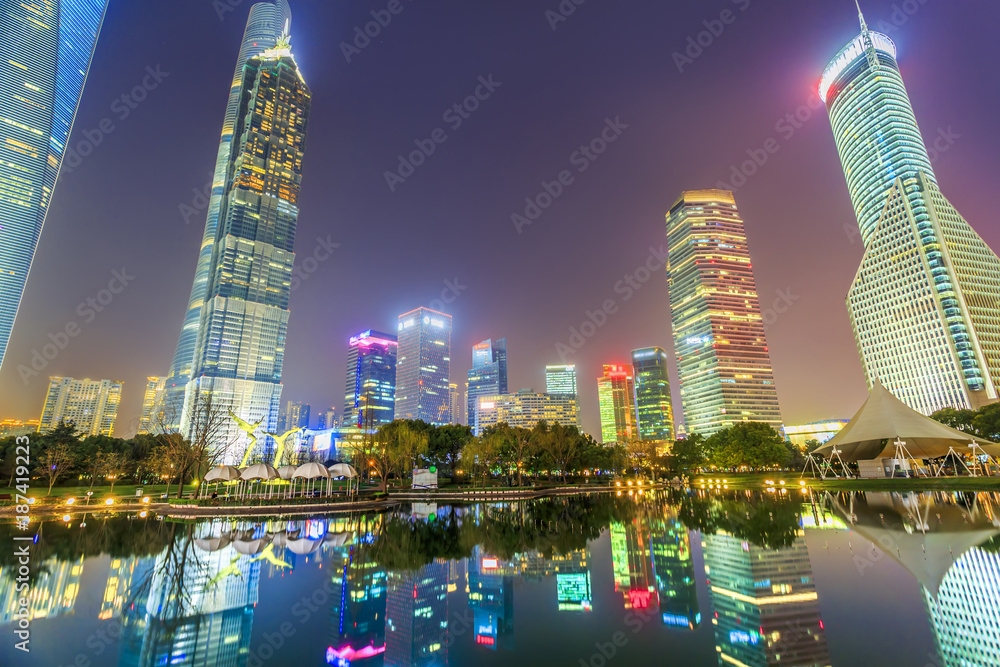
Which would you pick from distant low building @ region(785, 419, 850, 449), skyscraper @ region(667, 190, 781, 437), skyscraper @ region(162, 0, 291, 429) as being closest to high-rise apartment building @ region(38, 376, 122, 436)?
skyscraper @ region(162, 0, 291, 429)

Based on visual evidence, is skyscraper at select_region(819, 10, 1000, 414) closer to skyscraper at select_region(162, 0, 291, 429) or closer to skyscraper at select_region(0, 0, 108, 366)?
skyscraper at select_region(0, 0, 108, 366)

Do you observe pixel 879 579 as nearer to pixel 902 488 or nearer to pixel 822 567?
pixel 822 567

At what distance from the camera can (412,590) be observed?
12.3 m

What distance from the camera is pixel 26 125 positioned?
287 feet

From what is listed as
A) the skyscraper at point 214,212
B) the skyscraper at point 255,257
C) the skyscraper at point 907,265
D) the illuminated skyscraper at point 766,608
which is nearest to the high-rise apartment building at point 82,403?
the skyscraper at point 214,212

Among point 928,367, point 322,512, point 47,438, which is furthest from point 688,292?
point 47,438

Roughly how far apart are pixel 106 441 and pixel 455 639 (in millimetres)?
75363

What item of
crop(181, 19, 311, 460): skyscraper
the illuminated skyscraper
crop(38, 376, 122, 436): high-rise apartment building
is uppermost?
crop(181, 19, 311, 460): skyscraper

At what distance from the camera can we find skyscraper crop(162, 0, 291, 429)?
477 ft

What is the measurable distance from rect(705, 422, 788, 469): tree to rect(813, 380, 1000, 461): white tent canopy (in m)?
38.5

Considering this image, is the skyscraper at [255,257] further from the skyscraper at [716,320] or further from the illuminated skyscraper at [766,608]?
the skyscraper at [716,320]

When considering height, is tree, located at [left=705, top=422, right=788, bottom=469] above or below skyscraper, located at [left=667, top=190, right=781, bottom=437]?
below

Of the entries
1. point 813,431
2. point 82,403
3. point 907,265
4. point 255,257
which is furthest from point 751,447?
point 82,403

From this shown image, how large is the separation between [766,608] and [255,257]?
16895 cm
